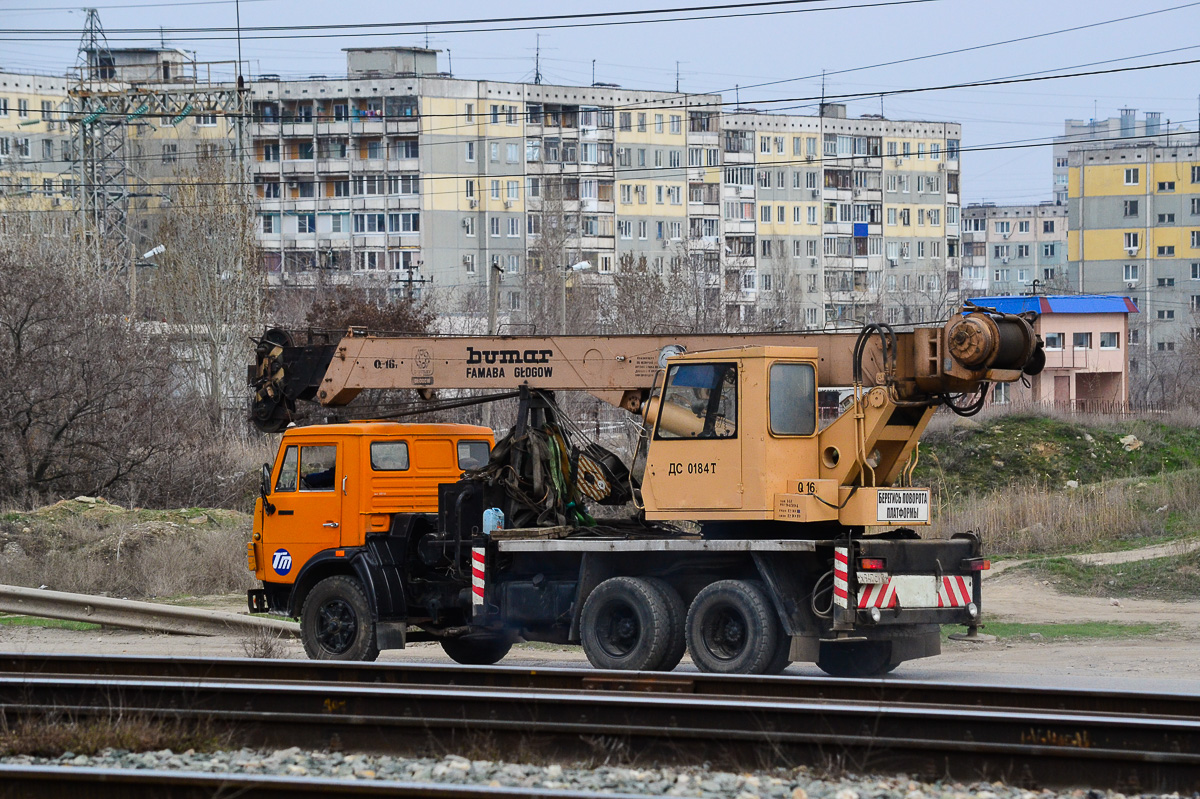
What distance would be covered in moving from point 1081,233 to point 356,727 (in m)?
122

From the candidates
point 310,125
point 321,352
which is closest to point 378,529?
point 321,352

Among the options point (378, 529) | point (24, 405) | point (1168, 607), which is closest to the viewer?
point (378, 529)

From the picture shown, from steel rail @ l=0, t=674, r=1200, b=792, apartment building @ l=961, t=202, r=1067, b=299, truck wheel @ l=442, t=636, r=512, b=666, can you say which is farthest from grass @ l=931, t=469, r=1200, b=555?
apartment building @ l=961, t=202, r=1067, b=299

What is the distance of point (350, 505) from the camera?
15086 millimetres

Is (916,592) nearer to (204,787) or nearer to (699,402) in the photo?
(699,402)

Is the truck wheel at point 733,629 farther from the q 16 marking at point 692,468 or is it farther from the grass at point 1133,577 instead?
the grass at point 1133,577

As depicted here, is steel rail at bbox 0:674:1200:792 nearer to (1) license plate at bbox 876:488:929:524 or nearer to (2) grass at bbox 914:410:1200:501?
(1) license plate at bbox 876:488:929:524

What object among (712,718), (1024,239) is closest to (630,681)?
(712,718)

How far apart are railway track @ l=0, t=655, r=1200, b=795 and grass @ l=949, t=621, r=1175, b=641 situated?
6.73 metres

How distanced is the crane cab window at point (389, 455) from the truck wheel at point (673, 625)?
3.38 metres

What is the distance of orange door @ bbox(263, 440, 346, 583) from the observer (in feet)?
49.9

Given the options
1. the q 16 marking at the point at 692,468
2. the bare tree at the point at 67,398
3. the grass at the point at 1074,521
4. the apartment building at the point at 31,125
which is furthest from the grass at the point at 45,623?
the apartment building at the point at 31,125

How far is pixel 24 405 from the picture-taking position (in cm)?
3241

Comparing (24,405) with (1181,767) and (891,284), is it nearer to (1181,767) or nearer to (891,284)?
(1181,767)
